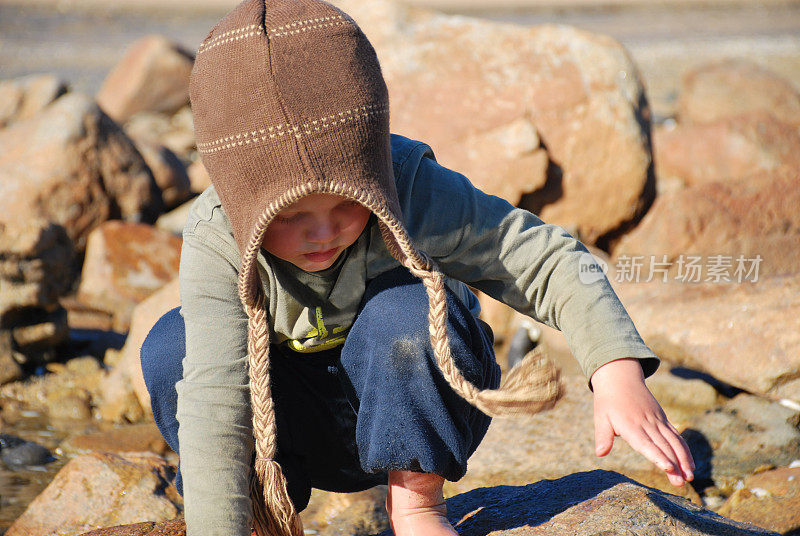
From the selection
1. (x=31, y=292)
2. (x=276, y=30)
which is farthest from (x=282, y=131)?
(x=31, y=292)

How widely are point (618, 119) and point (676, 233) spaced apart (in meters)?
0.72

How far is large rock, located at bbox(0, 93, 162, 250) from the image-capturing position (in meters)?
4.61

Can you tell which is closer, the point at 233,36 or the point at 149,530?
the point at 233,36

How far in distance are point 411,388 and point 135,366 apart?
5.85 ft

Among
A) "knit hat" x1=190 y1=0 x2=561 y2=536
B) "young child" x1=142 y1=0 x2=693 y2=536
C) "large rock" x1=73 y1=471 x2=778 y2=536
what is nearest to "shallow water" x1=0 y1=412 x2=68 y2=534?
"large rock" x1=73 y1=471 x2=778 y2=536

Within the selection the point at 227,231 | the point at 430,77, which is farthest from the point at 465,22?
the point at 227,231

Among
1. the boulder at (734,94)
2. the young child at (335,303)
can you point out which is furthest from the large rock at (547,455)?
the boulder at (734,94)

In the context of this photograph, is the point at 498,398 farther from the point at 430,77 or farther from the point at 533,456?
the point at 430,77

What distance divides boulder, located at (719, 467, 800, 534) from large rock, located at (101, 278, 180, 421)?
2046mm

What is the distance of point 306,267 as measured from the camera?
73.4 inches

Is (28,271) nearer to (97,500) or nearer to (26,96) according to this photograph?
(97,500)

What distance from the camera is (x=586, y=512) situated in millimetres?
1896

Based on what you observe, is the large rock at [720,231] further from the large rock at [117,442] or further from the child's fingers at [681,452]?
the child's fingers at [681,452]

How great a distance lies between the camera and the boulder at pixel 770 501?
7.70 feet
